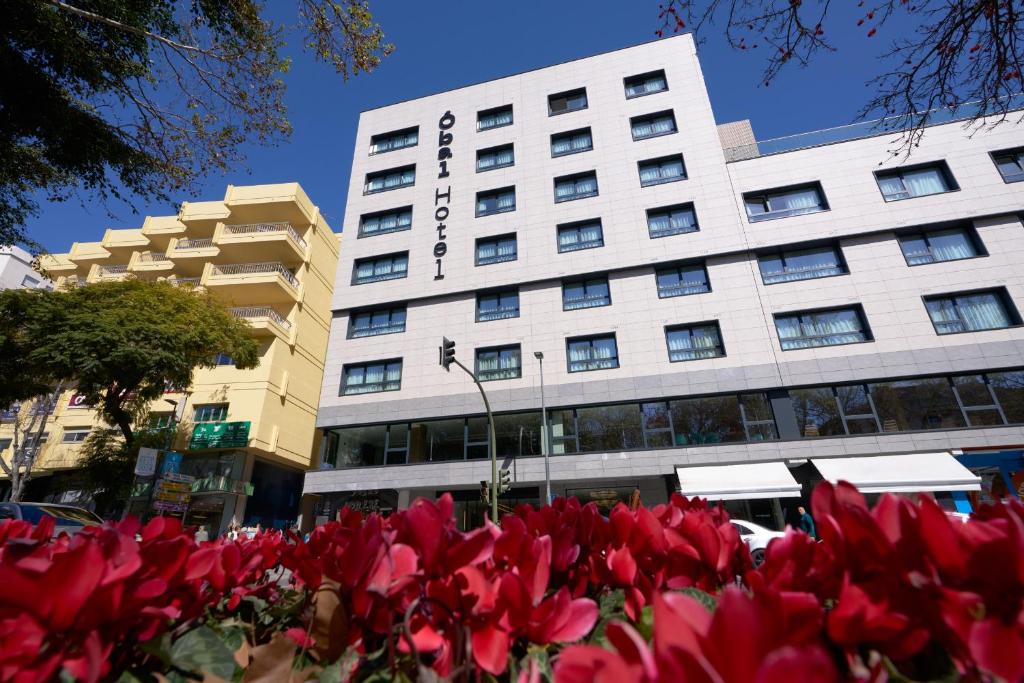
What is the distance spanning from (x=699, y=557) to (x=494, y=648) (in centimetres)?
55

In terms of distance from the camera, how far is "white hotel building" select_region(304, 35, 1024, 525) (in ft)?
51.3

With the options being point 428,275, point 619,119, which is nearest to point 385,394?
point 428,275

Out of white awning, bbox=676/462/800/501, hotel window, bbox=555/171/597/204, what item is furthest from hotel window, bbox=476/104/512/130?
white awning, bbox=676/462/800/501

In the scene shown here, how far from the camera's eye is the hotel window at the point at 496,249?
2180 centimetres

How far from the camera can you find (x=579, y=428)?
18.0 metres

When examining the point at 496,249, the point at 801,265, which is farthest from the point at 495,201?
the point at 801,265

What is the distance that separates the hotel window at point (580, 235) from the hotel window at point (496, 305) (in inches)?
121

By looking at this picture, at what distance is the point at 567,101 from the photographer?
24.7 m

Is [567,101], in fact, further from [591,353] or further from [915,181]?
[915,181]

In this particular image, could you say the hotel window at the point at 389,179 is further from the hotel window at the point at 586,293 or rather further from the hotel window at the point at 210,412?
the hotel window at the point at 210,412

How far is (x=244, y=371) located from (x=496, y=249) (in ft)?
49.2

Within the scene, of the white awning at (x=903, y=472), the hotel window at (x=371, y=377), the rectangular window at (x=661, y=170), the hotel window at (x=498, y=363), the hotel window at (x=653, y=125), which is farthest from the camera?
the hotel window at (x=653, y=125)

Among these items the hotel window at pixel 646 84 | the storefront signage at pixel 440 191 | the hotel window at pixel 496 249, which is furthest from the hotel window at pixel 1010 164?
the storefront signage at pixel 440 191

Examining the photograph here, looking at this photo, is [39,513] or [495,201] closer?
[39,513]
